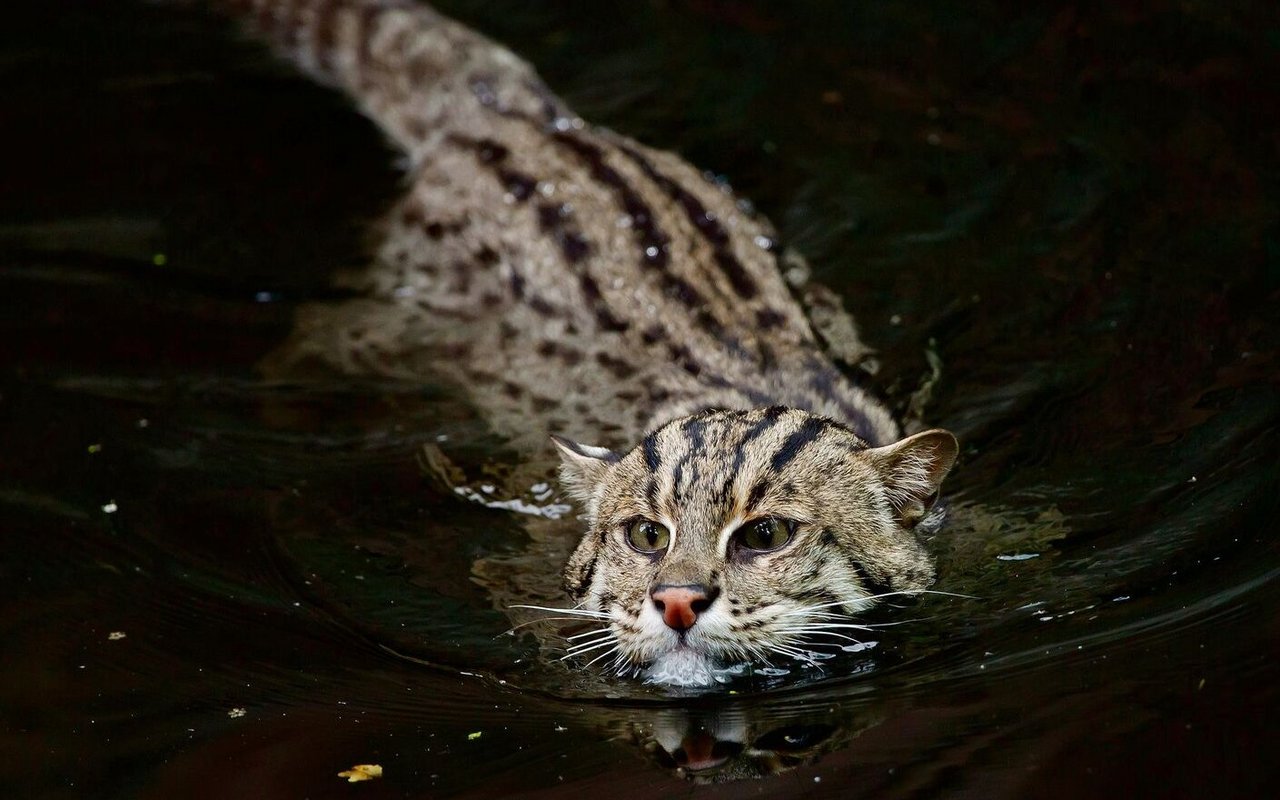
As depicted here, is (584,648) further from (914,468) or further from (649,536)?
(914,468)

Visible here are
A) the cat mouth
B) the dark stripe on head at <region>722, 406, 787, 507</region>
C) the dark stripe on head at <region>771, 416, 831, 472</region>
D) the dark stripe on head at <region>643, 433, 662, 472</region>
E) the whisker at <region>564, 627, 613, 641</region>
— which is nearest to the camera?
the cat mouth

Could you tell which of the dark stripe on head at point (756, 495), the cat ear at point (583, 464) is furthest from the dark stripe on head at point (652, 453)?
the dark stripe on head at point (756, 495)

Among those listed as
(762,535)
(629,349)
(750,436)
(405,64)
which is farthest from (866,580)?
(405,64)

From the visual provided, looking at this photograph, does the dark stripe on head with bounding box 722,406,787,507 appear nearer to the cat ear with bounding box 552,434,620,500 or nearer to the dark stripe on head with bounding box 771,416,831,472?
the dark stripe on head with bounding box 771,416,831,472

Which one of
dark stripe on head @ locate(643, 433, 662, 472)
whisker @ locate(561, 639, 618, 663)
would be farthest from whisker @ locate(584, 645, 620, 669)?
dark stripe on head @ locate(643, 433, 662, 472)

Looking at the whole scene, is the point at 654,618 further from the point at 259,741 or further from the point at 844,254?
the point at 844,254

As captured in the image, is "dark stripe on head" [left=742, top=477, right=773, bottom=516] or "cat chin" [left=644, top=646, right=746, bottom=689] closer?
"cat chin" [left=644, top=646, right=746, bottom=689]
